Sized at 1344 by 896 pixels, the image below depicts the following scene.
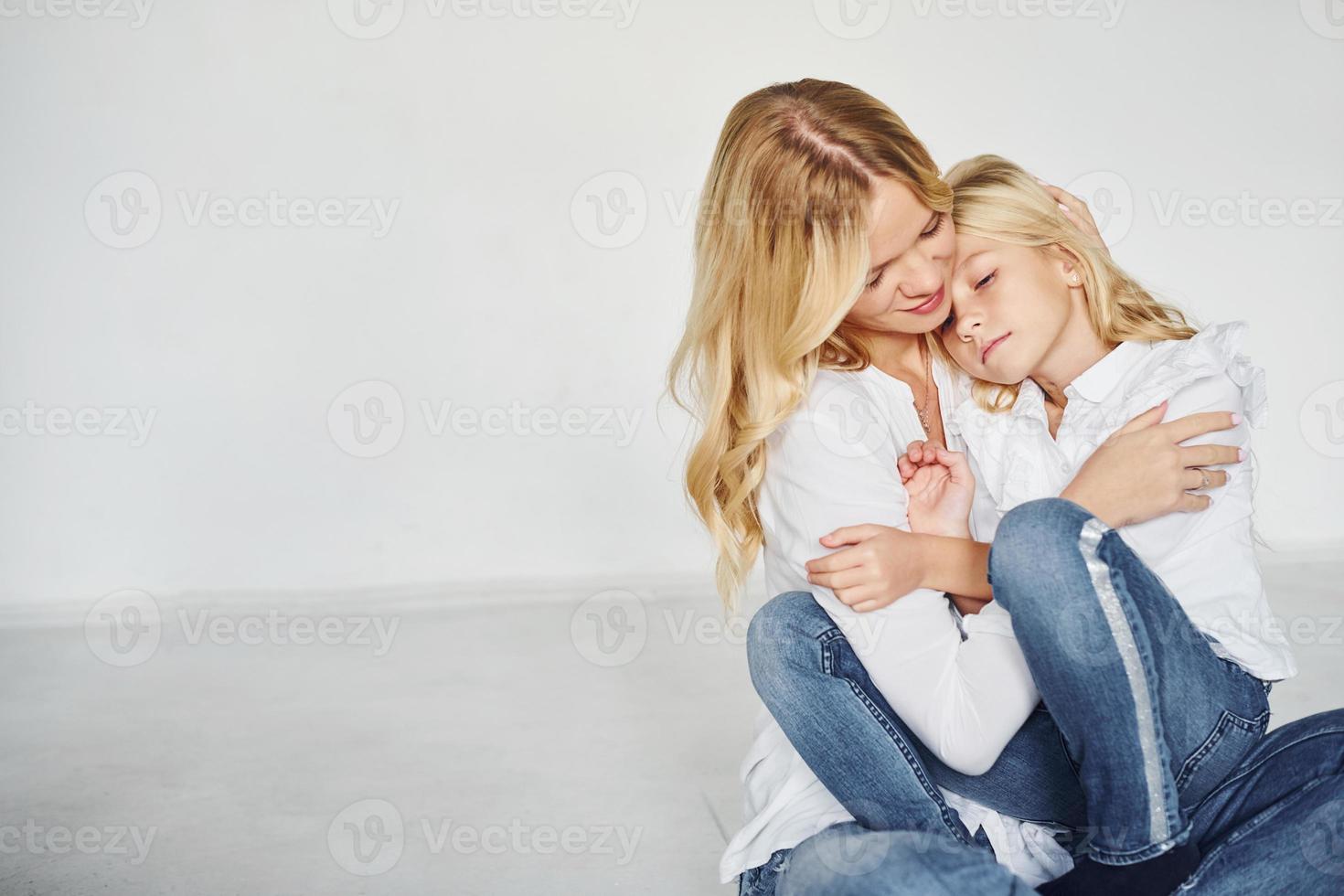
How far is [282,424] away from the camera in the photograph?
13.6 feet

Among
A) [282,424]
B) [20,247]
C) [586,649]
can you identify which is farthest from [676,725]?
[20,247]

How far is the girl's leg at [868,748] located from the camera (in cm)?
141

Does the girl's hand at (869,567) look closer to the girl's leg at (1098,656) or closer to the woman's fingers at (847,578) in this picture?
the woman's fingers at (847,578)

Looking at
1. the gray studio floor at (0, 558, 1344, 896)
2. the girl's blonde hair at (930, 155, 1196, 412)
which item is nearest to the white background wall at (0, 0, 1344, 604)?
the gray studio floor at (0, 558, 1344, 896)

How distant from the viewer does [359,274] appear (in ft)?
13.5

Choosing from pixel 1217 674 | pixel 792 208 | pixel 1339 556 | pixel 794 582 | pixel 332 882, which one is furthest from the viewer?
pixel 1339 556

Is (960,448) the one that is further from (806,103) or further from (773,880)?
(773,880)

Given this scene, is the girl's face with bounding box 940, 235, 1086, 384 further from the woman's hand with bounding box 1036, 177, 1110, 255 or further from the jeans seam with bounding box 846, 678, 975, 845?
the jeans seam with bounding box 846, 678, 975, 845

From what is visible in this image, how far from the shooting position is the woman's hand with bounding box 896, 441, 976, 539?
1539 millimetres

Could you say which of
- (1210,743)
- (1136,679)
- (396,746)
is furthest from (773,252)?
(396,746)

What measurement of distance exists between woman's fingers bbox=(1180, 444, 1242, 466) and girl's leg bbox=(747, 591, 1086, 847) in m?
0.35

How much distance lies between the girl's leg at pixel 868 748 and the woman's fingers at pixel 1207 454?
1.14ft

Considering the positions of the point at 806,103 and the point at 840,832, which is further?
the point at 806,103

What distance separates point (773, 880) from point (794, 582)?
1.21 feet
